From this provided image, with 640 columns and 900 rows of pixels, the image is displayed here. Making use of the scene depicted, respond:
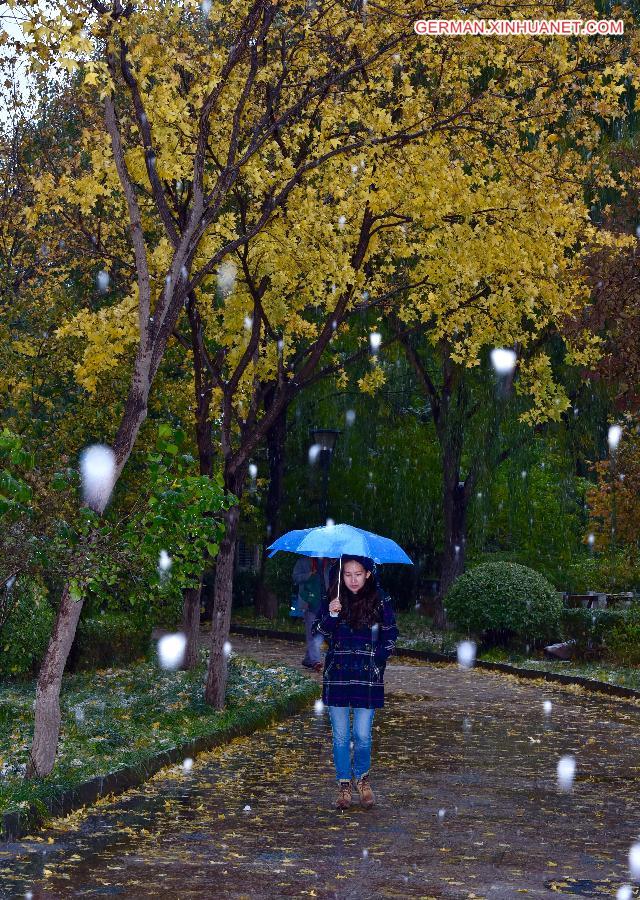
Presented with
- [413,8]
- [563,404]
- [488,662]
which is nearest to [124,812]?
[413,8]

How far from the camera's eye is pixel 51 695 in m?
→ 10.3

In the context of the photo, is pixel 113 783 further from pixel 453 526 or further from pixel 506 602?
pixel 453 526

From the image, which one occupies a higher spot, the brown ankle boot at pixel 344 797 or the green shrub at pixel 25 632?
the green shrub at pixel 25 632

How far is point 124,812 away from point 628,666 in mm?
14753

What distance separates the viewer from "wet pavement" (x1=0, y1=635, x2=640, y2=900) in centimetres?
747

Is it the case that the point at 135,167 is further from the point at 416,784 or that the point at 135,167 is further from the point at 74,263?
the point at 416,784

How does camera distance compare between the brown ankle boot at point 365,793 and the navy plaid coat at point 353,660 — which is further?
the brown ankle boot at point 365,793

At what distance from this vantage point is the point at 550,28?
48.6 feet

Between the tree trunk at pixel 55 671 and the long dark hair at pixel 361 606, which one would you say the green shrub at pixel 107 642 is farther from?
the long dark hair at pixel 361 606

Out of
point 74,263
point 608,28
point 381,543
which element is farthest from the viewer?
point 74,263

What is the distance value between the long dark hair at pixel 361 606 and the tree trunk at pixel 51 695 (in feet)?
6.48

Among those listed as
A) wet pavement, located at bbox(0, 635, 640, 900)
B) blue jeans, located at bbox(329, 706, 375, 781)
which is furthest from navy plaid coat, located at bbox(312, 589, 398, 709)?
wet pavement, located at bbox(0, 635, 640, 900)

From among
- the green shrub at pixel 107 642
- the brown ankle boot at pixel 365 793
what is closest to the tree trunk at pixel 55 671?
the brown ankle boot at pixel 365 793

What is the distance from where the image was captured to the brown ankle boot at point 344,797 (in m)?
9.73
